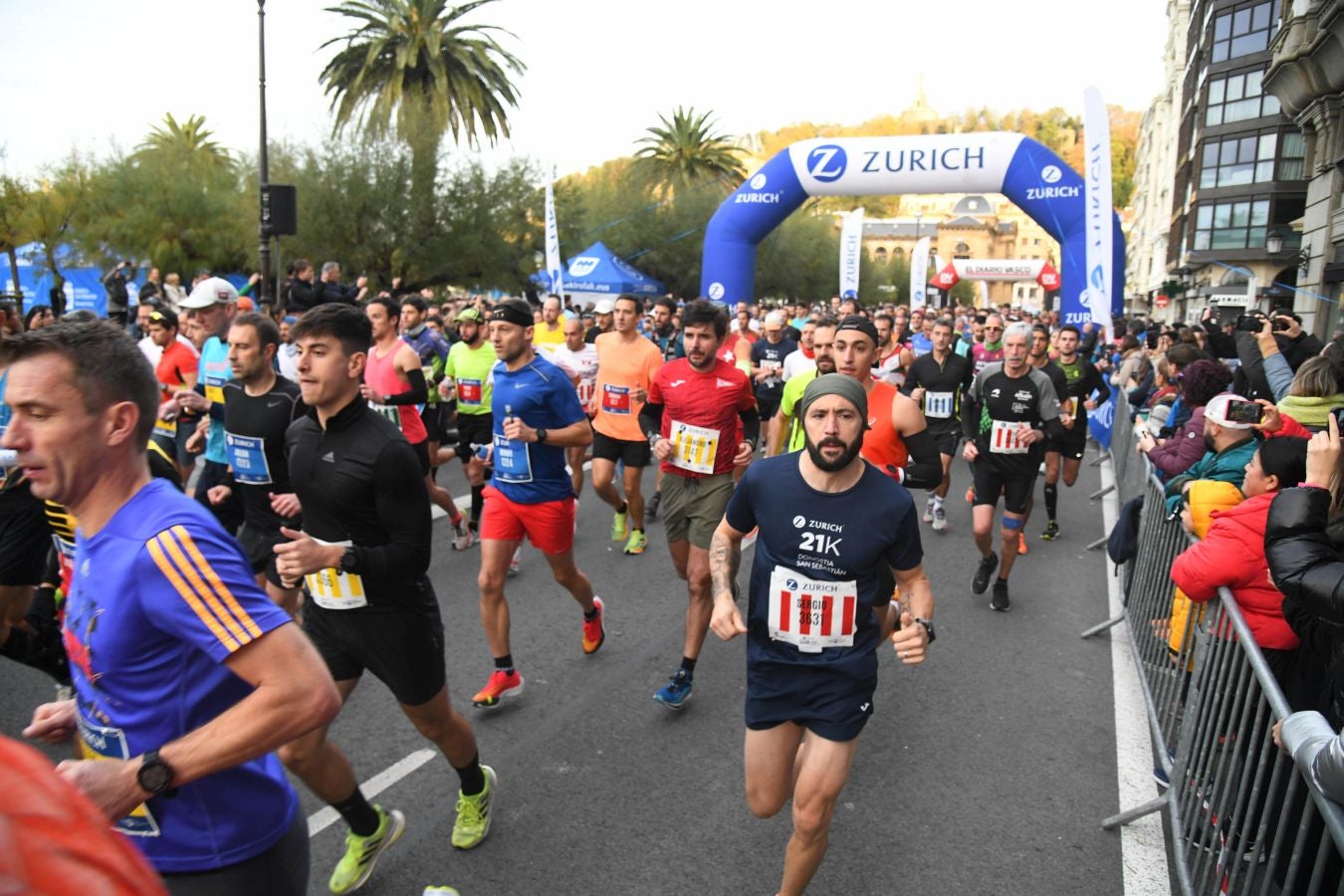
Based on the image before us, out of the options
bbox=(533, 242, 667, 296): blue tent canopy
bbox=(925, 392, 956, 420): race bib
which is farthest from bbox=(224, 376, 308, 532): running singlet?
bbox=(533, 242, 667, 296): blue tent canopy

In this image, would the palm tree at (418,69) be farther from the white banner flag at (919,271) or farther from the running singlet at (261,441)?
the running singlet at (261,441)

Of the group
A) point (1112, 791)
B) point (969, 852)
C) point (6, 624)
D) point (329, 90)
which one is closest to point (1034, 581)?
point (1112, 791)

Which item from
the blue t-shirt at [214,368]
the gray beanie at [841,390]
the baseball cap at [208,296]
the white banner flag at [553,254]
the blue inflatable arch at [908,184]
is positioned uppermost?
the blue inflatable arch at [908,184]

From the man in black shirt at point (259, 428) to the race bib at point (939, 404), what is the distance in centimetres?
612

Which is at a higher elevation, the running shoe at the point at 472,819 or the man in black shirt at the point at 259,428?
the man in black shirt at the point at 259,428

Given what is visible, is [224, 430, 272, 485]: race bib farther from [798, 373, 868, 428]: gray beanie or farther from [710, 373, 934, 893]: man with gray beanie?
[798, 373, 868, 428]: gray beanie

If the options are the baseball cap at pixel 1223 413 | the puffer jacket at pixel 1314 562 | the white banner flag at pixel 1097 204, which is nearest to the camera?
the puffer jacket at pixel 1314 562

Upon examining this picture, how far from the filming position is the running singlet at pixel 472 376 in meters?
7.51

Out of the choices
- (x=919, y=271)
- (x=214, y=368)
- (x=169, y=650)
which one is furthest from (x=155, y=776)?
(x=919, y=271)

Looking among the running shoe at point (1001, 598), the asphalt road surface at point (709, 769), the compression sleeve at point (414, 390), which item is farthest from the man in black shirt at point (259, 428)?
the running shoe at point (1001, 598)

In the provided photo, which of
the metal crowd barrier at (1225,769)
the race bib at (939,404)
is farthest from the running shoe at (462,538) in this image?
the metal crowd barrier at (1225,769)

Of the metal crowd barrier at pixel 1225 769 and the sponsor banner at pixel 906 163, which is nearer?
the metal crowd barrier at pixel 1225 769

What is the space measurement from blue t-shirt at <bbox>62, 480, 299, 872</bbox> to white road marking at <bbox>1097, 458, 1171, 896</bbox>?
3.12 metres

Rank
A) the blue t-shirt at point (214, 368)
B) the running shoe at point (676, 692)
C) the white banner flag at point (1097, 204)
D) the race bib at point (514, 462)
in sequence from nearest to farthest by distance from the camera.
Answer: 1. the running shoe at point (676, 692)
2. the race bib at point (514, 462)
3. the blue t-shirt at point (214, 368)
4. the white banner flag at point (1097, 204)
